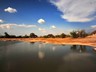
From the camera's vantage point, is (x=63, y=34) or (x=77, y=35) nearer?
(x=77, y=35)

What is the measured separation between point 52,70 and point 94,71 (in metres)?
7.10

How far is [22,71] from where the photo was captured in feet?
71.2

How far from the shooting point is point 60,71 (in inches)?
875

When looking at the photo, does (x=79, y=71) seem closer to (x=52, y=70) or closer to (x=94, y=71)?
(x=94, y=71)

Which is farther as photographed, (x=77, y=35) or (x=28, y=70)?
(x=77, y=35)

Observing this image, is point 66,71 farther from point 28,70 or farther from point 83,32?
point 83,32

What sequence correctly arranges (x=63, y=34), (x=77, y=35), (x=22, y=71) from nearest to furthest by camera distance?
(x=22, y=71) → (x=77, y=35) → (x=63, y=34)

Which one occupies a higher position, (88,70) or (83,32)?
(83,32)

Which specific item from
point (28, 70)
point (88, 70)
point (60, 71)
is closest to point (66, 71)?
point (60, 71)

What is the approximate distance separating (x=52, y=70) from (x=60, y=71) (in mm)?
1439

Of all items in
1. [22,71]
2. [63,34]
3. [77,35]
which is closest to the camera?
[22,71]

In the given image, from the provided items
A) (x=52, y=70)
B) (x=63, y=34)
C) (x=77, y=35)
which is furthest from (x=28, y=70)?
(x=63, y=34)

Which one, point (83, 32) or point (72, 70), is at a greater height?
point (83, 32)

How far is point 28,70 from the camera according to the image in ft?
73.5
